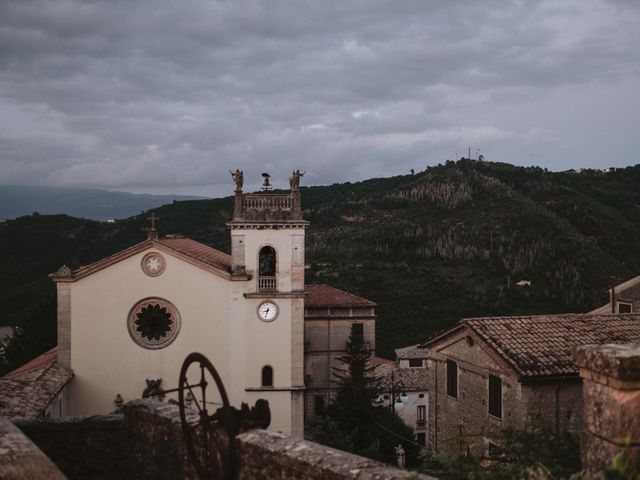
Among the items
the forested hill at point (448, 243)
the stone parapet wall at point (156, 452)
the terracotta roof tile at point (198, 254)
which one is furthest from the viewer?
the forested hill at point (448, 243)

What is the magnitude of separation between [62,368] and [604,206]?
62.3 metres

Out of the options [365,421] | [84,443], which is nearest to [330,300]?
[365,421]

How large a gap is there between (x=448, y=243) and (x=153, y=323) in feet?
146

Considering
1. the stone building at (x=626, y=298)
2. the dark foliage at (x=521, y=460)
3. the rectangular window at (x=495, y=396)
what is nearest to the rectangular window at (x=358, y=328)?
the stone building at (x=626, y=298)

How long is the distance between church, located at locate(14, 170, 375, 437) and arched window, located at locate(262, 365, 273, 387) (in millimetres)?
34

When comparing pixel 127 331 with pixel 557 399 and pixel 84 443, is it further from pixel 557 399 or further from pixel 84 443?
pixel 84 443

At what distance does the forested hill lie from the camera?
170 feet

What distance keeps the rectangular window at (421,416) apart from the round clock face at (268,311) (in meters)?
16.2

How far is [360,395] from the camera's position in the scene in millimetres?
26391

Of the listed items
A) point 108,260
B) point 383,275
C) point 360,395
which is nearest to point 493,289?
point 383,275

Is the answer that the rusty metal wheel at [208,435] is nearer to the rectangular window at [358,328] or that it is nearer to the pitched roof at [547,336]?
the pitched roof at [547,336]

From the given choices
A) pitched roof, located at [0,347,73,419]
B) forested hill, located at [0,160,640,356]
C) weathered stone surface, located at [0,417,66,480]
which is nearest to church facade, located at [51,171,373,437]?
pitched roof, located at [0,347,73,419]

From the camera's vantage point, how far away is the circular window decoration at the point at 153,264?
76.2ft

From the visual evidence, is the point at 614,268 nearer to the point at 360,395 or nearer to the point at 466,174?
the point at 466,174
